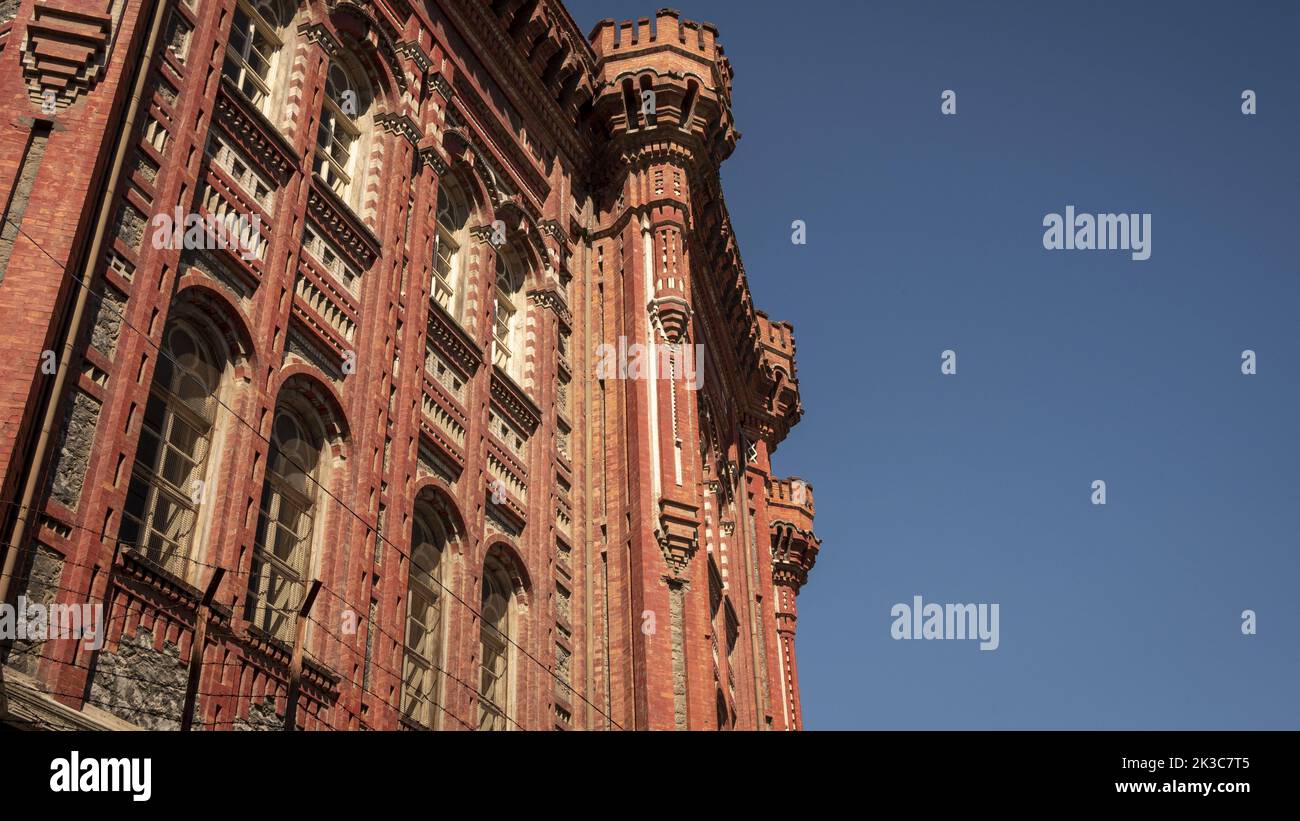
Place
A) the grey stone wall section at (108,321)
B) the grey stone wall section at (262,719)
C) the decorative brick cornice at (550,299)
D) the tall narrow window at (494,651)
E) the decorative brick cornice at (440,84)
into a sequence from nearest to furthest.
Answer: the grey stone wall section at (108,321) → the grey stone wall section at (262,719) → the tall narrow window at (494,651) → the decorative brick cornice at (440,84) → the decorative brick cornice at (550,299)

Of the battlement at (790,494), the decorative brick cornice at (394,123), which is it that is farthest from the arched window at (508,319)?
the battlement at (790,494)

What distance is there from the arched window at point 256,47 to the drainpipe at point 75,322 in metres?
2.62

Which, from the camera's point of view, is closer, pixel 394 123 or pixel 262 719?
pixel 262 719

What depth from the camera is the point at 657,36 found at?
2795 cm

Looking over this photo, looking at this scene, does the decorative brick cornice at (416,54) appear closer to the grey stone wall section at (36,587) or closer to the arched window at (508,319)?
the arched window at (508,319)

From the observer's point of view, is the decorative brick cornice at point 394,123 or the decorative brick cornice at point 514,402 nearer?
the decorative brick cornice at point 394,123

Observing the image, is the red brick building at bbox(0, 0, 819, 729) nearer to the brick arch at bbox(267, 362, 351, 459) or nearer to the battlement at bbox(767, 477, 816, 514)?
the brick arch at bbox(267, 362, 351, 459)

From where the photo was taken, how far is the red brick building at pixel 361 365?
42.4 feet

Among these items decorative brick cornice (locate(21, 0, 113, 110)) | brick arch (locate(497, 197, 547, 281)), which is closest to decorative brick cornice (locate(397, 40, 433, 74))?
brick arch (locate(497, 197, 547, 281))

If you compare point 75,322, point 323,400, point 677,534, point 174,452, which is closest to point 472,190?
point 677,534

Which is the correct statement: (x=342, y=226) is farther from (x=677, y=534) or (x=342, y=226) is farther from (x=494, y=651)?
(x=677, y=534)

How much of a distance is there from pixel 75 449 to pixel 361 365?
19.2 ft
